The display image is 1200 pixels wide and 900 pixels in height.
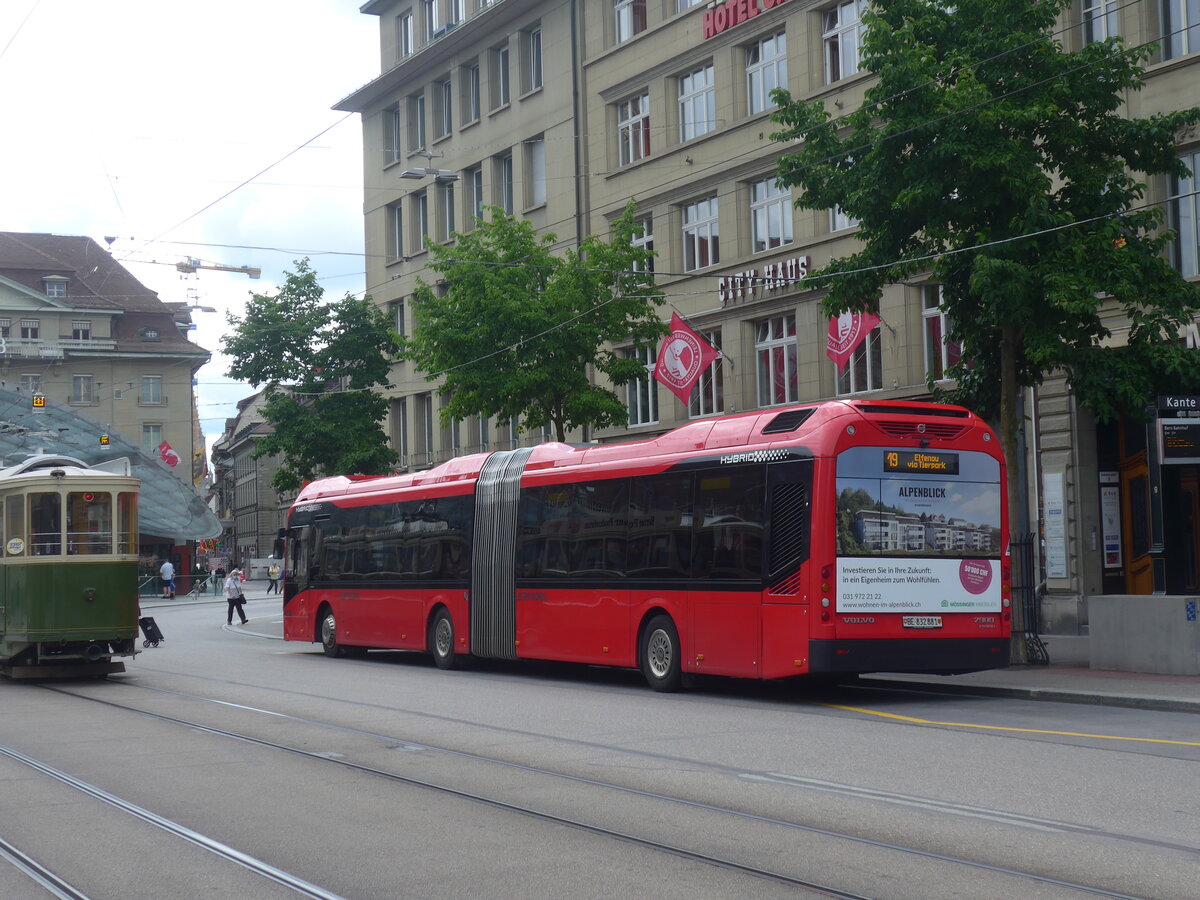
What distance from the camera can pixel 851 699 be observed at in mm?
17078

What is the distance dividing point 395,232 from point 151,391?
142ft

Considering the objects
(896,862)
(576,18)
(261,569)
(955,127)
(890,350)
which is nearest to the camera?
(896,862)

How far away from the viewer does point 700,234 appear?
36250 millimetres

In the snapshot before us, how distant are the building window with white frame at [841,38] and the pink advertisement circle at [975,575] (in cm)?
1725

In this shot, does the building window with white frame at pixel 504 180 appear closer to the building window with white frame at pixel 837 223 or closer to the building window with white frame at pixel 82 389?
the building window with white frame at pixel 837 223

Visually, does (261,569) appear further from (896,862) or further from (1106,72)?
(896,862)

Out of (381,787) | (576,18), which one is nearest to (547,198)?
(576,18)

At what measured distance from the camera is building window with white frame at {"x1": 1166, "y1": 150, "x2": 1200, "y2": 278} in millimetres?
24547

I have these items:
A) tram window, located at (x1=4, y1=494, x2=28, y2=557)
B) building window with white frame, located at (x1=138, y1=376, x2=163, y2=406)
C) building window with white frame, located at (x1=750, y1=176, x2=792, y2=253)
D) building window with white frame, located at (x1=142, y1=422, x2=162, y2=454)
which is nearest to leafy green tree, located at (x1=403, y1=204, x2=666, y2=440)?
building window with white frame, located at (x1=750, y1=176, x2=792, y2=253)

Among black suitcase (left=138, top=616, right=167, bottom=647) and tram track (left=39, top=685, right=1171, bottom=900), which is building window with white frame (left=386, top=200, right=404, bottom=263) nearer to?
black suitcase (left=138, top=616, right=167, bottom=647)

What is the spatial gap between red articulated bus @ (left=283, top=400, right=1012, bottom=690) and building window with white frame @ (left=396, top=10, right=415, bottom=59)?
32382 millimetres

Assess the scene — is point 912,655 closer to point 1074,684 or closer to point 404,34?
point 1074,684

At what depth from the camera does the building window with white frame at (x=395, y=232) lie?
51.2 meters

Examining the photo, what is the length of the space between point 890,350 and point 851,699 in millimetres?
14847
